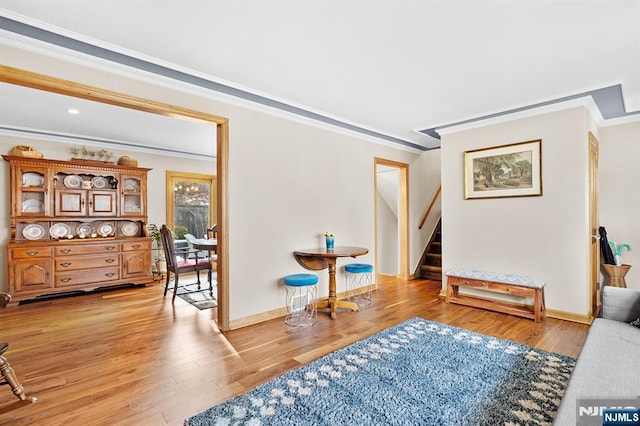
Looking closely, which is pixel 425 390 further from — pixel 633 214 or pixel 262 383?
pixel 633 214

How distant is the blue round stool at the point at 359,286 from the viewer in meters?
4.33

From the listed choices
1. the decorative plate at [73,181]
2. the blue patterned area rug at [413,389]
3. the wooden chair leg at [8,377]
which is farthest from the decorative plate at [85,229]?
the blue patterned area rug at [413,389]

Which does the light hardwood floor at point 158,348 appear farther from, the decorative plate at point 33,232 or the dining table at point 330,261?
the decorative plate at point 33,232

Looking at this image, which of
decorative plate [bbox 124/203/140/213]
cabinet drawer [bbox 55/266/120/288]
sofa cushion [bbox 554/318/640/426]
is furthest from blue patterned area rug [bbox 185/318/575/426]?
decorative plate [bbox 124/203/140/213]

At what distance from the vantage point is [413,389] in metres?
2.09

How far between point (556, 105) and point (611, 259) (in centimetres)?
211

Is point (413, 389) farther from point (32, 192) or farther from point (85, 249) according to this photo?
point (32, 192)

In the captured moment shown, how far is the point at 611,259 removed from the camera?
391 cm

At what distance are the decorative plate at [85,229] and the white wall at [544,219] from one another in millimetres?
5882

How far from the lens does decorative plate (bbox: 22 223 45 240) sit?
4.59 metres

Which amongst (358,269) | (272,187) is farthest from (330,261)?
(272,187)

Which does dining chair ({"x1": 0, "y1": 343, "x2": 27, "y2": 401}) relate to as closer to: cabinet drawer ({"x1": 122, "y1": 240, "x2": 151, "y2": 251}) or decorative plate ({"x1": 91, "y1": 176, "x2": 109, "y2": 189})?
cabinet drawer ({"x1": 122, "y1": 240, "x2": 151, "y2": 251})

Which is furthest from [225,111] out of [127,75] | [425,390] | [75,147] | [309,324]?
[75,147]

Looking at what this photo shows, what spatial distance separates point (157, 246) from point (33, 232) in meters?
1.80
